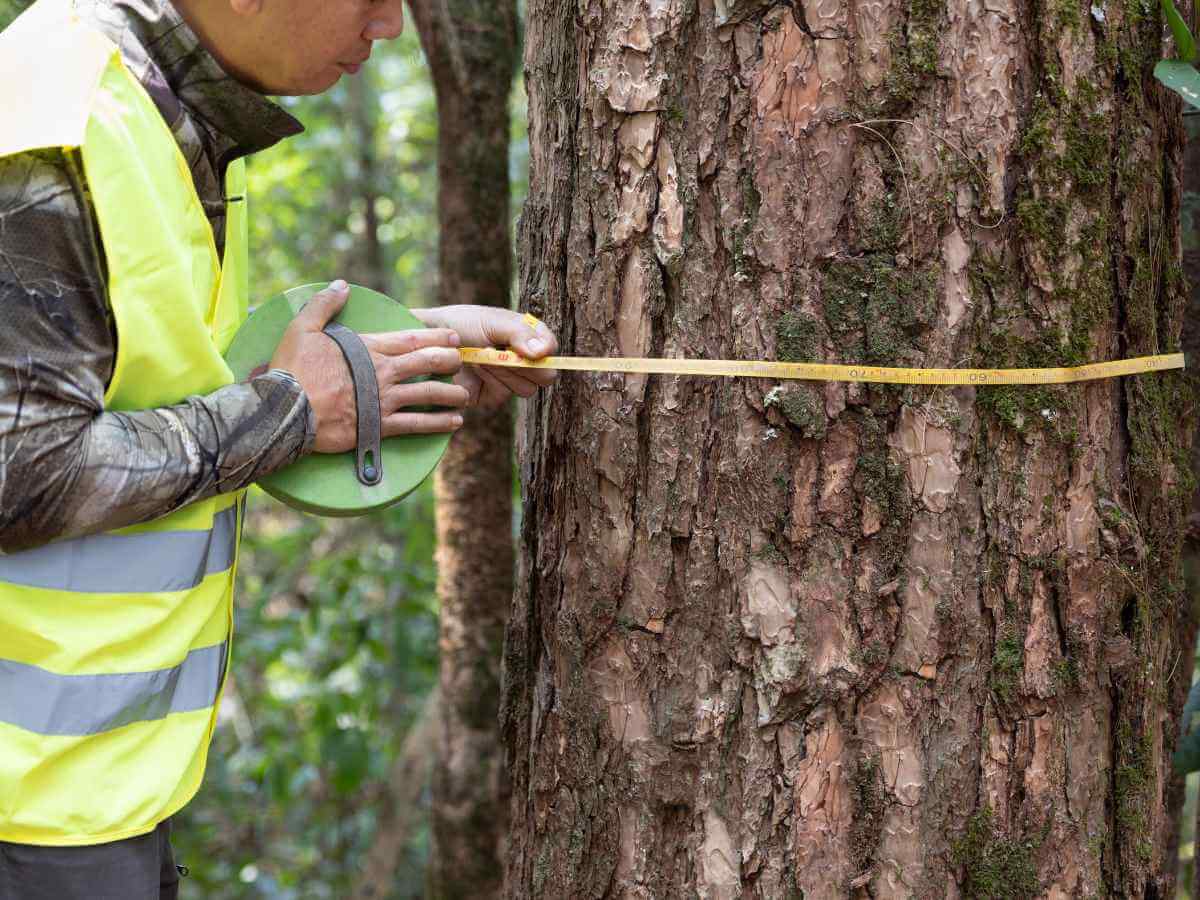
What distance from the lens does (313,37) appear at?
147 centimetres

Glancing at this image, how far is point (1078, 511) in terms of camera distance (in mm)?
1601

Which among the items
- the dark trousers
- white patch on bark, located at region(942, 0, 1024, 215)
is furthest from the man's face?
the dark trousers

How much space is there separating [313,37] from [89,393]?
55cm

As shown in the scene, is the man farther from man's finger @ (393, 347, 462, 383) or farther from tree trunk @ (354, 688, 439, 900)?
tree trunk @ (354, 688, 439, 900)

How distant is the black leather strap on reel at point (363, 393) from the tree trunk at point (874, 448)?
33cm

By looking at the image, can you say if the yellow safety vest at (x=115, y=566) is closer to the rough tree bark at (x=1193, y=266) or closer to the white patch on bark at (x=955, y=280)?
the white patch on bark at (x=955, y=280)

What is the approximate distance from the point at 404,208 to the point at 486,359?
18.6 feet

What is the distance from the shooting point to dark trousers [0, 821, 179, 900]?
55.7 inches

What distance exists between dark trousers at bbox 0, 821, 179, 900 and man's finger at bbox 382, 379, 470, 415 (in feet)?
2.21

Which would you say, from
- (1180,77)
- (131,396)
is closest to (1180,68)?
(1180,77)

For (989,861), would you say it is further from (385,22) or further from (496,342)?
(385,22)

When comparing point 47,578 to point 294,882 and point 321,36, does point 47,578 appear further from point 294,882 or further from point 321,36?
point 294,882

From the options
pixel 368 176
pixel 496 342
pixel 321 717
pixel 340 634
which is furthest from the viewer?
pixel 368 176

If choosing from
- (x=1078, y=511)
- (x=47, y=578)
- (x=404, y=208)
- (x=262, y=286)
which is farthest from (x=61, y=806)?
(x=262, y=286)
